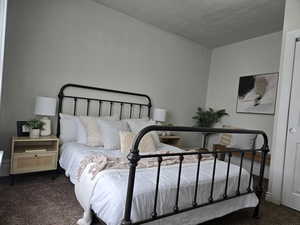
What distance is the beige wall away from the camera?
2.57 m

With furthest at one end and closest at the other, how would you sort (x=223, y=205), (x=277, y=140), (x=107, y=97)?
(x=107, y=97), (x=277, y=140), (x=223, y=205)

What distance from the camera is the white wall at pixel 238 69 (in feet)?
11.9

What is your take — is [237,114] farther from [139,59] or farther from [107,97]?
[107,97]

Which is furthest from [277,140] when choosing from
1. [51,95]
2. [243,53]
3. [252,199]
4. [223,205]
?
[51,95]

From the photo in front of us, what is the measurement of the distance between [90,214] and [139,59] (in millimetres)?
2826

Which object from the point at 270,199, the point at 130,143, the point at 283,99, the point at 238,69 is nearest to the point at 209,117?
the point at 238,69

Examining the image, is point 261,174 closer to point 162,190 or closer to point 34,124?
point 162,190

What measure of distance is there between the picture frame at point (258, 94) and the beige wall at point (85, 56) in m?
1.17

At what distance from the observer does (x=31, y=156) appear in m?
2.34

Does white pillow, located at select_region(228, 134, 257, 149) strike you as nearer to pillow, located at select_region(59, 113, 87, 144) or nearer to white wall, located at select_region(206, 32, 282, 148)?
white wall, located at select_region(206, 32, 282, 148)

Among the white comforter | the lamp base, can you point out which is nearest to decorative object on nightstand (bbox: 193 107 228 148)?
the white comforter

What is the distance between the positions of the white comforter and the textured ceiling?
242 centimetres

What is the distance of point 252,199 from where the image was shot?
2033mm

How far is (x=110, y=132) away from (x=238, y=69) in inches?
125
